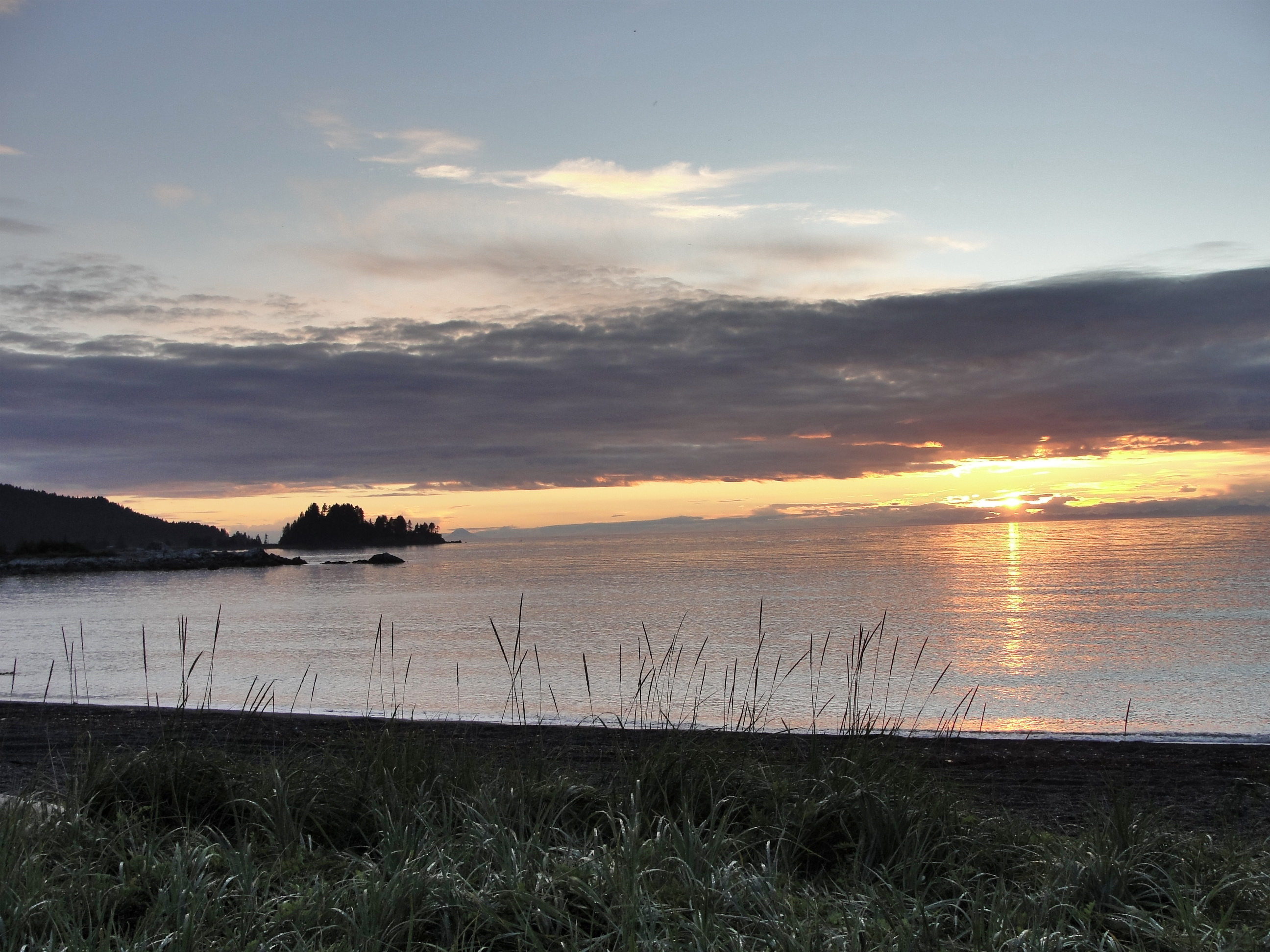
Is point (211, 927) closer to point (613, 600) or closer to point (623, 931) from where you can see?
point (623, 931)

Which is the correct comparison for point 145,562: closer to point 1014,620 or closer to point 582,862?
point 1014,620

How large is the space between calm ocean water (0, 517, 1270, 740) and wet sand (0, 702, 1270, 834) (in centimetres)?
80

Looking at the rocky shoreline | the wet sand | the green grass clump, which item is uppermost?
the green grass clump

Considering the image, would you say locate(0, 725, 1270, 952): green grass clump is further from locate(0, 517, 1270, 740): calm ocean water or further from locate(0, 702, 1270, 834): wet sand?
locate(0, 517, 1270, 740): calm ocean water

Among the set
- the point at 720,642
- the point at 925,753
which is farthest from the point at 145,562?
the point at 925,753

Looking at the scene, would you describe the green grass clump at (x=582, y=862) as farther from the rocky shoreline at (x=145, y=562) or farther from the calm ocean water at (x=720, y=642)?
the rocky shoreline at (x=145, y=562)

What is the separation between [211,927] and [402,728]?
12.6 ft

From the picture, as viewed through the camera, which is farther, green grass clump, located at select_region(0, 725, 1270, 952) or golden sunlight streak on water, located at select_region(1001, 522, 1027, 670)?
golden sunlight streak on water, located at select_region(1001, 522, 1027, 670)

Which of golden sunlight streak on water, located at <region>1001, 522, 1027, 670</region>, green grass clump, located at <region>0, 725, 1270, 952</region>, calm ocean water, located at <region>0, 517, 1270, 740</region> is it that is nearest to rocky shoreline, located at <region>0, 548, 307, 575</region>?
calm ocean water, located at <region>0, 517, 1270, 740</region>

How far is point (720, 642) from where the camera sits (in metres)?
26.1

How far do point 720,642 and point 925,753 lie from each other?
789 inches

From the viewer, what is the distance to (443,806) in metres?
4.99

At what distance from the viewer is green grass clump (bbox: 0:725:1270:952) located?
361 centimetres

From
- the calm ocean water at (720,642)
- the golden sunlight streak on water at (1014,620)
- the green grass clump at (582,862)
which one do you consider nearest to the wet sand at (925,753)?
the green grass clump at (582,862)
